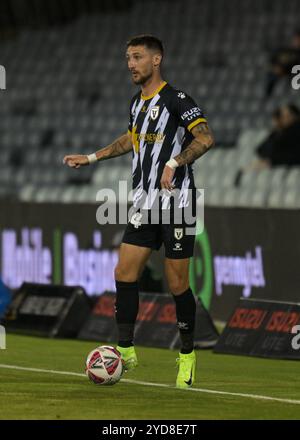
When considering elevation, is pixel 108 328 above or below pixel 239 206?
below

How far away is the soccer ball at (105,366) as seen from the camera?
8617mm

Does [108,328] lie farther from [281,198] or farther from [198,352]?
[281,198]

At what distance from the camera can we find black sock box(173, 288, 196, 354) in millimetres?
8820

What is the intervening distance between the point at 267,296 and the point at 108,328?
1.96 metres

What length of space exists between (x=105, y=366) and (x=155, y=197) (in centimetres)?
123

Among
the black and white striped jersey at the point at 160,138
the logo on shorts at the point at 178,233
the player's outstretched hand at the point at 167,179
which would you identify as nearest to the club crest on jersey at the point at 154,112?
the black and white striped jersey at the point at 160,138

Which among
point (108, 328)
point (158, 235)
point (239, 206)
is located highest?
point (158, 235)

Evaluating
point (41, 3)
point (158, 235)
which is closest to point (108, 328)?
point (158, 235)

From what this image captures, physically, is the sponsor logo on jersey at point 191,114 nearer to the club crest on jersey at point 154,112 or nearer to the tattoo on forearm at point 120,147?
the club crest on jersey at point 154,112

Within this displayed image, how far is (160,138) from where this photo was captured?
881cm

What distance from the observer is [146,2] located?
24328mm

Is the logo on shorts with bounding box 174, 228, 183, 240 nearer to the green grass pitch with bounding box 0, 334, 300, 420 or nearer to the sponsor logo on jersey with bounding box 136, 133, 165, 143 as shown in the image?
the sponsor logo on jersey with bounding box 136, 133, 165, 143

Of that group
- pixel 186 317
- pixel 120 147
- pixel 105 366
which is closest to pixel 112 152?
pixel 120 147

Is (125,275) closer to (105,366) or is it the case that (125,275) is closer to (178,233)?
(178,233)
